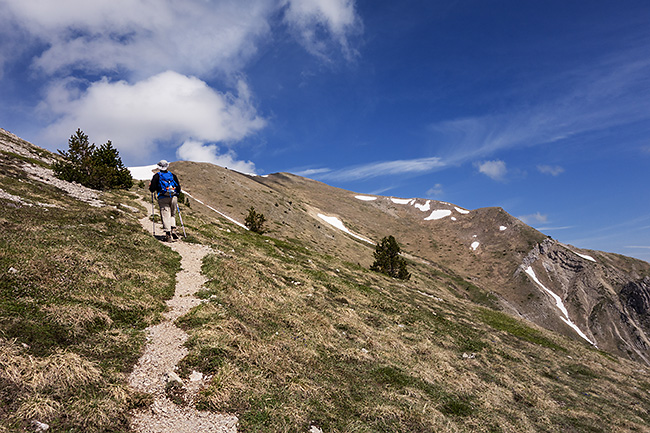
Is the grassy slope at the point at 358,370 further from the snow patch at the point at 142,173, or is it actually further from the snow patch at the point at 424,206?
the snow patch at the point at 424,206

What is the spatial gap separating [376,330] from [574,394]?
12886 millimetres

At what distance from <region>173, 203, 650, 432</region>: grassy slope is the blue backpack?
5.28 meters

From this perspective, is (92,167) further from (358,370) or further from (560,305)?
(560,305)

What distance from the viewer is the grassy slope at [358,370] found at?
834 cm

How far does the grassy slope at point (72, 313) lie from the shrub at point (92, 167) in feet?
59.9

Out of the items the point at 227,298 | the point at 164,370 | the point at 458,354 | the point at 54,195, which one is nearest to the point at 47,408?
the point at 164,370

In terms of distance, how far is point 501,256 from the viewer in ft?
421

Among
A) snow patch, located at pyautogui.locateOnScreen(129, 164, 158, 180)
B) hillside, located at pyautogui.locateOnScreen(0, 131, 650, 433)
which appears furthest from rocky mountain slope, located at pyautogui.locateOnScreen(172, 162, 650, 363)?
hillside, located at pyautogui.locateOnScreen(0, 131, 650, 433)

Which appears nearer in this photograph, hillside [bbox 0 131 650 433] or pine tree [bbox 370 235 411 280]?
hillside [bbox 0 131 650 433]

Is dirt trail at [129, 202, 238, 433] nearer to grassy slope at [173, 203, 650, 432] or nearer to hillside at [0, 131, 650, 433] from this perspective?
hillside at [0, 131, 650, 433]

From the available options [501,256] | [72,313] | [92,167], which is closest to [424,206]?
[501,256]

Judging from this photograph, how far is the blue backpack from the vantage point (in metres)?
19.2

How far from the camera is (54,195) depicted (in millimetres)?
23297

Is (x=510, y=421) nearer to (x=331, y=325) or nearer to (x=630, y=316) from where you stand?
Answer: (x=331, y=325)
